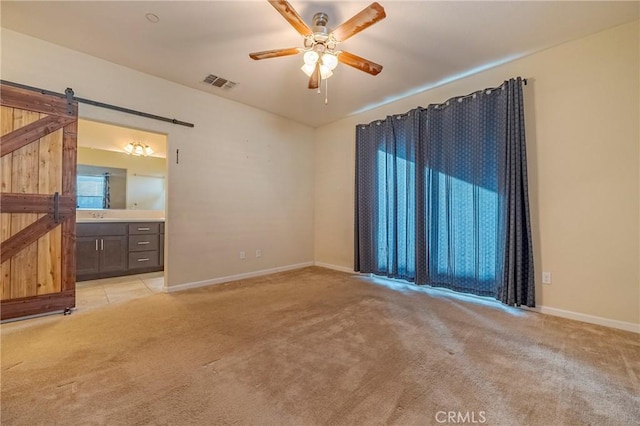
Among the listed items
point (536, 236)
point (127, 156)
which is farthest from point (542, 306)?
point (127, 156)

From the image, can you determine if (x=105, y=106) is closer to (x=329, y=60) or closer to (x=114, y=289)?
(x=114, y=289)

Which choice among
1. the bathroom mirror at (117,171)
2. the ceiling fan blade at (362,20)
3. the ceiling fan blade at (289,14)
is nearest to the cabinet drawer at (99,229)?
the bathroom mirror at (117,171)

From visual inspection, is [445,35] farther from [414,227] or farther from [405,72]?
[414,227]

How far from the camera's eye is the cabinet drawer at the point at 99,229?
12.8 feet

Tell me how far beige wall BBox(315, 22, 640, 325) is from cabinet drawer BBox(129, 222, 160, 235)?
212 inches

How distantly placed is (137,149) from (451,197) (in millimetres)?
5360

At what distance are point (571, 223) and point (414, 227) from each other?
1596 millimetres

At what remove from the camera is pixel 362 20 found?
1.92m

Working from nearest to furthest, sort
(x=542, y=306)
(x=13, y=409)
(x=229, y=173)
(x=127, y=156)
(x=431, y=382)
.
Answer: (x=13, y=409) < (x=431, y=382) < (x=542, y=306) < (x=229, y=173) < (x=127, y=156)

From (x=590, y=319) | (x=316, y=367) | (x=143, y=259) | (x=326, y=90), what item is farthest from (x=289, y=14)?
(x=143, y=259)

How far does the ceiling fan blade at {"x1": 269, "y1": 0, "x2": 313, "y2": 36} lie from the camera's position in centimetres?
178

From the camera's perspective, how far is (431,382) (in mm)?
1599

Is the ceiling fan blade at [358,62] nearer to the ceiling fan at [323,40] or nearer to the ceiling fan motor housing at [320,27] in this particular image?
the ceiling fan at [323,40]

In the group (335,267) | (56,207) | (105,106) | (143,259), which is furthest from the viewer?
(335,267)
